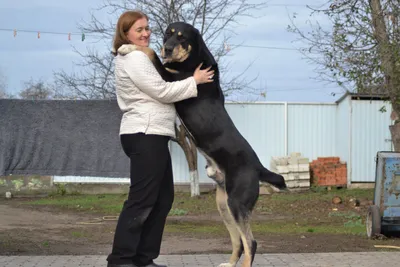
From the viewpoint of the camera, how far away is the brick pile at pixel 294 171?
60.2 feet

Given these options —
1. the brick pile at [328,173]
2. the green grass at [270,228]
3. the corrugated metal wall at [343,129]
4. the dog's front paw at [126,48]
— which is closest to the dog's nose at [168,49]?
the dog's front paw at [126,48]

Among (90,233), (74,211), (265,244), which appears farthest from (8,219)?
(265,244)

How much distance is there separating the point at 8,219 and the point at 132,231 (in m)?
9.42

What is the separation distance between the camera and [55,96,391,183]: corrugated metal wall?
62.6 feet

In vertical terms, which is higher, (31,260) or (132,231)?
(132,231)

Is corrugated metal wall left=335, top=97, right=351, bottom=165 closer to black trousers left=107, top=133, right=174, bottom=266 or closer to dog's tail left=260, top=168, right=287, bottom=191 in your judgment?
dog's tail left=260, top=168, right=287, bottom=191

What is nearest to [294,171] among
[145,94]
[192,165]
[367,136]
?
[367,136]

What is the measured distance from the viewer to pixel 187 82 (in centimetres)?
527

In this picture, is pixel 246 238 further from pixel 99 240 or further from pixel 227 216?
pixel 99 240

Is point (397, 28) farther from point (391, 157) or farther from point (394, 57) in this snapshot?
point (391, 157)

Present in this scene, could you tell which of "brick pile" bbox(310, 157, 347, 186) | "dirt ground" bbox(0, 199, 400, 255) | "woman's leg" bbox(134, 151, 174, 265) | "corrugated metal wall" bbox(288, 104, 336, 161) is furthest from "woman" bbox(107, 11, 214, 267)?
"corrugated metal wall" bbox(288, 104, 336, 161)

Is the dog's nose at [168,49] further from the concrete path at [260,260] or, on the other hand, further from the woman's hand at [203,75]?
the concrete path at [260,260]

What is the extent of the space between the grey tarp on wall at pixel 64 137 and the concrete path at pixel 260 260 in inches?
415

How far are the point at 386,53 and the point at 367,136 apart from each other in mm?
6601
